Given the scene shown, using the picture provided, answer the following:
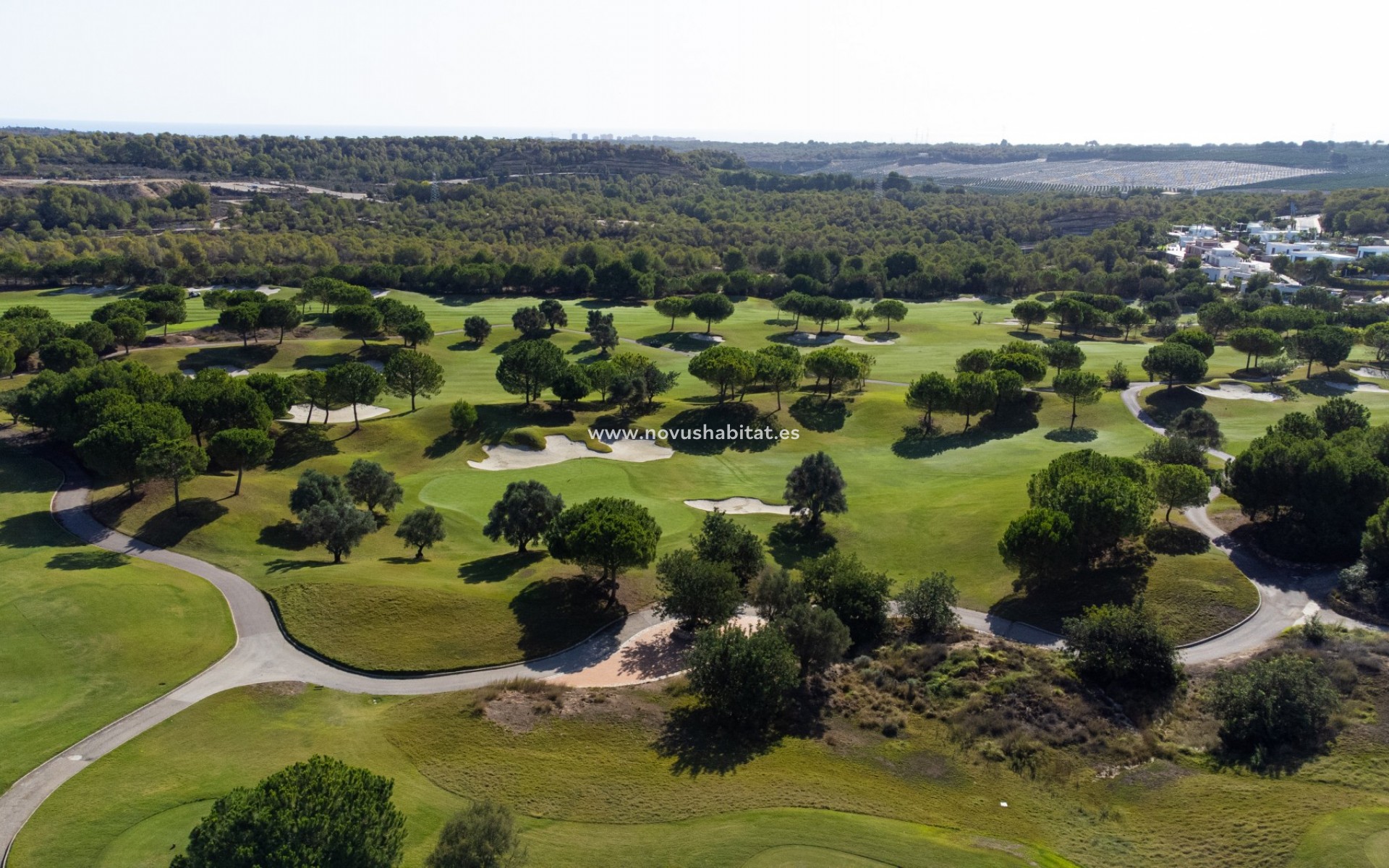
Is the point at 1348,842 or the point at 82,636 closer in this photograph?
the point at 1348,842

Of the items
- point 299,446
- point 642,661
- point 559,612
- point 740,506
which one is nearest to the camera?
point 642,661

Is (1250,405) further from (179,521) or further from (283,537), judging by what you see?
(179,521)

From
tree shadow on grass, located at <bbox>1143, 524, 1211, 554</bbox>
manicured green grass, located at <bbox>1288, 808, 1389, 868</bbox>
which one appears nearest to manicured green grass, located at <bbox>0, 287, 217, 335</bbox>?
tree shadow on grass, located at <bbox>1143, 524, 1211, 554</bbox>

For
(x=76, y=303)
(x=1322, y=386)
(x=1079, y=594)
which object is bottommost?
(x=1079, y=594)

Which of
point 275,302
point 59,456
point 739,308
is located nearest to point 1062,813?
point 59,456

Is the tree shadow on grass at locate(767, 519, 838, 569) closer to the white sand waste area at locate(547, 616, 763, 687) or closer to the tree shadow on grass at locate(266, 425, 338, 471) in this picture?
the white sand waste area at locate(547, 616, 763, 687)

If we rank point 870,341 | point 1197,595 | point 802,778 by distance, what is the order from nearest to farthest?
point 802,778 < point 1197,595 < point 870,341

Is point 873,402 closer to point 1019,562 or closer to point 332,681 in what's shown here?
point 1019,562

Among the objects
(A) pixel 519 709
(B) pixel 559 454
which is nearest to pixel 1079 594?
(A) pixel 519 709
